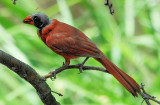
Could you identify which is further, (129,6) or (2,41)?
(129,6)

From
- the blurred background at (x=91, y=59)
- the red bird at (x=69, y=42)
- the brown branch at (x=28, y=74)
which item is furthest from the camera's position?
the blurred background at (x=91, y=59)

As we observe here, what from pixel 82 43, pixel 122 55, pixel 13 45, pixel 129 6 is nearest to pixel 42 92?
pixel 82 43

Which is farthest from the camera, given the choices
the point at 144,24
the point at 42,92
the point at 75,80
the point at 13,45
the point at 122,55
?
the point at 144,24

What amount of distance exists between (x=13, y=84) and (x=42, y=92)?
135cm

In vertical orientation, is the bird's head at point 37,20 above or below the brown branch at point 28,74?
above

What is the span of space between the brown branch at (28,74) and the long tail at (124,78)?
139 mm

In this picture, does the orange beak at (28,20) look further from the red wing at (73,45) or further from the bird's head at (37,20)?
the red wing at (73,45)

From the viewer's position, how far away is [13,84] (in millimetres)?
2100

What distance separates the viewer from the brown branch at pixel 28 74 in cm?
70

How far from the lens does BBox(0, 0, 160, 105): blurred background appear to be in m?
1.91

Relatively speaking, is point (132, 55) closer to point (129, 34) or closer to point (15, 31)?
point (129, 34)

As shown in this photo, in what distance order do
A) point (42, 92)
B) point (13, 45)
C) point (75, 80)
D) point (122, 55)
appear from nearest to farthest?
point (42, 92) < point (75, 80) < point (13, 45) < point (122, 55)

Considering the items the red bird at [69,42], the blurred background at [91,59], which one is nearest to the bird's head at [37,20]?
the red bird at [69,42]

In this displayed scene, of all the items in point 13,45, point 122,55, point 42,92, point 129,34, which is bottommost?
point 42,92
